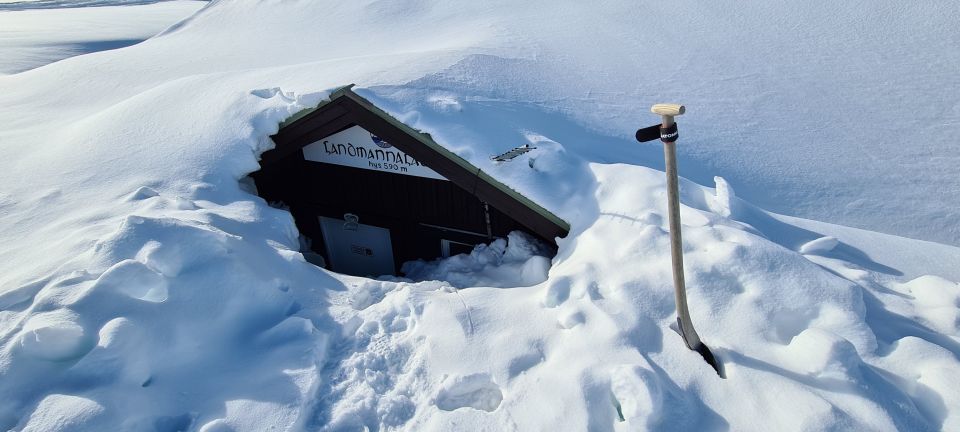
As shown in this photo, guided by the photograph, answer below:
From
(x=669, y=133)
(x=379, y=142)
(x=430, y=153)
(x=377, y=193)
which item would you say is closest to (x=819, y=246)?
(x=669, y=133)

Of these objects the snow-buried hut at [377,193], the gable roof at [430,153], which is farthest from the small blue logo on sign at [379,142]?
the gable roof at [430,153]

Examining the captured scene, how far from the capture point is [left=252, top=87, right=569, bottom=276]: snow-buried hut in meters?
6.57

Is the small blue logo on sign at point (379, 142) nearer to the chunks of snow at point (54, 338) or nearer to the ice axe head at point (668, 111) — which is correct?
the chunks of snow at point (54, 338)

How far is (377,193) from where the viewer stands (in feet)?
25.8

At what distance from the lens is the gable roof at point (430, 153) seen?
6.27 metres

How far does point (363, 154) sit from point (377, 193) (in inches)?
26.1

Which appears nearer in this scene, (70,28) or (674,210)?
(674,210)

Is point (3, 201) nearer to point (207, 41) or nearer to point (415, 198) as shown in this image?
point (415, 198)

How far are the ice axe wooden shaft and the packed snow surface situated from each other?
17cm

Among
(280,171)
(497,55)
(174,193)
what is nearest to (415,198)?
(280,171)

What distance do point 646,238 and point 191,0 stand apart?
50.6 metres

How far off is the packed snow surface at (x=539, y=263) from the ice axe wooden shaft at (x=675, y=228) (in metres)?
0.17

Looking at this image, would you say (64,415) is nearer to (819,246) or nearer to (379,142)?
(379,142)

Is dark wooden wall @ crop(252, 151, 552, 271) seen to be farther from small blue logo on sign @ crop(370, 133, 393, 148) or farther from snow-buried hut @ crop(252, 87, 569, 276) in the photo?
small blue logo on sign @ crop(370, 133, 393, 148)
